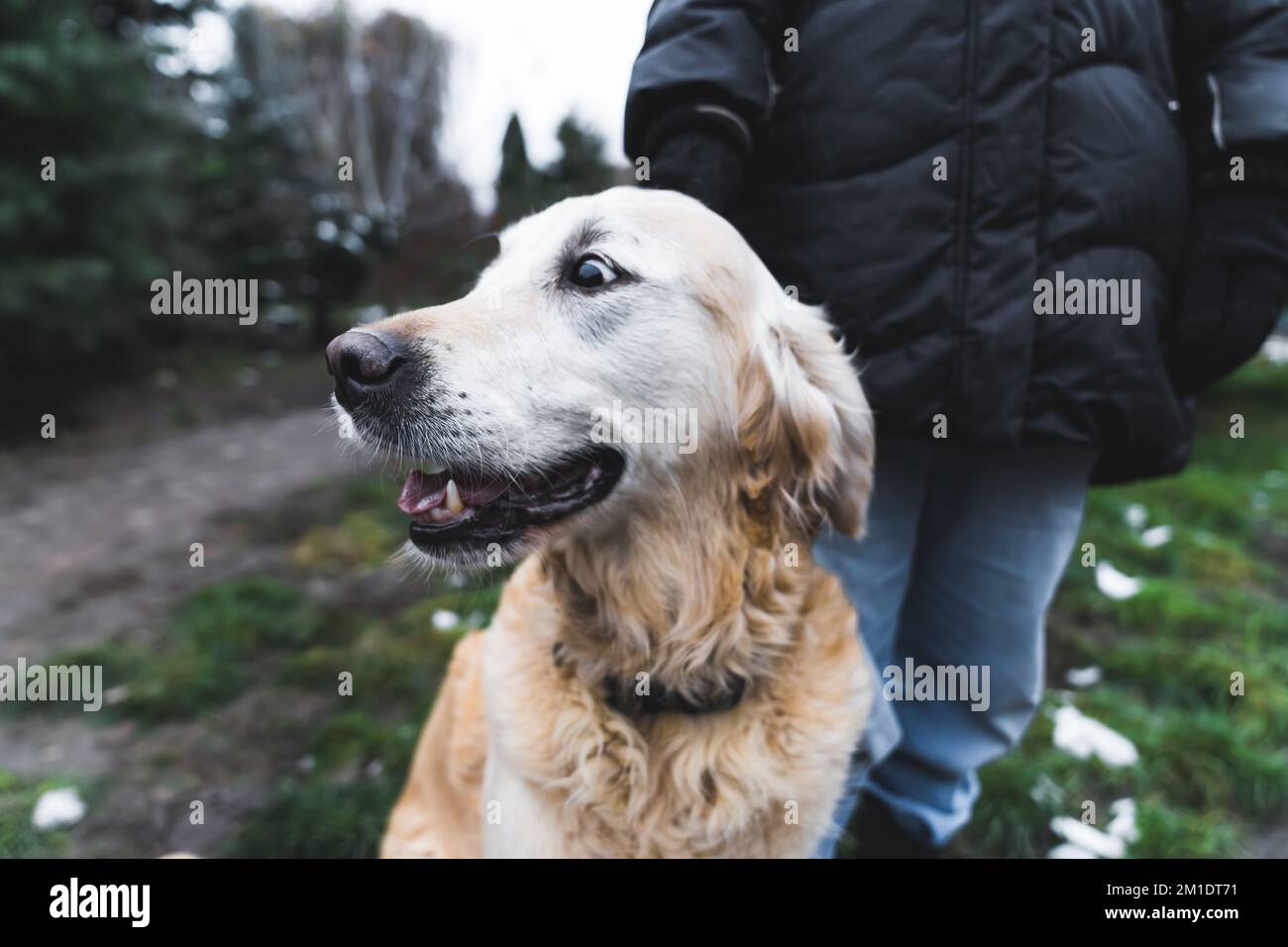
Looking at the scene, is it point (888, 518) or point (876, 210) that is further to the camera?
point (888, 518)

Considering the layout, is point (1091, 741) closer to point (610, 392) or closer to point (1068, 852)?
point (1068, 852)

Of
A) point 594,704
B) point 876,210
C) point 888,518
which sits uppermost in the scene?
point 876,210

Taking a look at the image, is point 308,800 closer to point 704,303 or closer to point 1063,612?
point 704,303

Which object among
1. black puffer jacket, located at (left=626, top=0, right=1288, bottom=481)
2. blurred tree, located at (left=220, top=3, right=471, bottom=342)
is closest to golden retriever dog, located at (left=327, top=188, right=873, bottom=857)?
black puffer jacket, located at (left=626, top=0, right=1288, bottom=481)

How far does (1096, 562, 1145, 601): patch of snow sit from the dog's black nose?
3320 mm

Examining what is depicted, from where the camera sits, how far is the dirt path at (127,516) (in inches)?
136

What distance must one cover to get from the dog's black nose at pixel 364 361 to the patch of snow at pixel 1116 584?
3320 mm

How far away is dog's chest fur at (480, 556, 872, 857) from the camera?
150cm

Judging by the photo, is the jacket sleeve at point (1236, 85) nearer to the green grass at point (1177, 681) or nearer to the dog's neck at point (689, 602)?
the dog's neck at point (689, 602)

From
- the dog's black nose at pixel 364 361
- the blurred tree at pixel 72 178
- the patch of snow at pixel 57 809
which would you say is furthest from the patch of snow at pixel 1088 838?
the blurred tree at pixel 72 178

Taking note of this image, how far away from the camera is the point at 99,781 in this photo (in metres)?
2.41

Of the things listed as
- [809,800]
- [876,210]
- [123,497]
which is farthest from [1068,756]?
[123,497]
